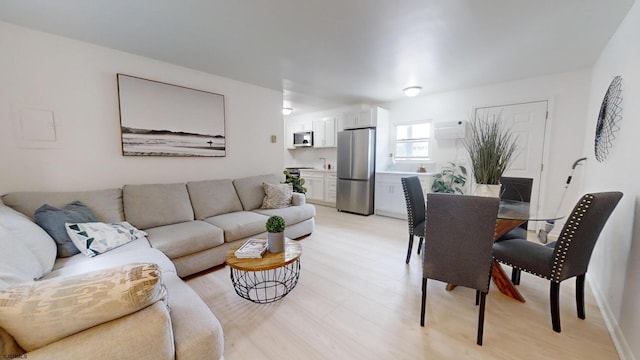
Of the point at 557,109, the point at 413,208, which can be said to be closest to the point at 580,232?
the point at 413,208

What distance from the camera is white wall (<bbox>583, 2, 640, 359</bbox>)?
1438 mm

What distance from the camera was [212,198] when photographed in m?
2.96

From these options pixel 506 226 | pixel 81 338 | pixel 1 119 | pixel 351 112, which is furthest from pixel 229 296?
pixel 351 112

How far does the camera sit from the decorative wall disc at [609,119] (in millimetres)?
1931

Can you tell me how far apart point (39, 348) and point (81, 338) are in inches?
3.9

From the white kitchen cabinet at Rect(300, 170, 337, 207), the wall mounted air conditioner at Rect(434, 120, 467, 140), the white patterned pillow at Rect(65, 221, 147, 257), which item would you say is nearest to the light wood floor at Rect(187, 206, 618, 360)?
the white patterned pillow at Rect(65, 221, 147, 257)

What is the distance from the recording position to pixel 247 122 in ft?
12.2

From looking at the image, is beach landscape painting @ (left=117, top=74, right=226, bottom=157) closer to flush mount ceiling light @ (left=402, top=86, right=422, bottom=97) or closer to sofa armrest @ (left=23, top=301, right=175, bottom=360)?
sofa armrest @ (left=23, top=301, right=175, bottom=360)

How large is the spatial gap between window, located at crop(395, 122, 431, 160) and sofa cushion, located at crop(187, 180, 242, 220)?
11.3 feet

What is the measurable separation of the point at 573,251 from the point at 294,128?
571 cm

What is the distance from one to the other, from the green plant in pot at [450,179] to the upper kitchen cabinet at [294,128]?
3.23 metres

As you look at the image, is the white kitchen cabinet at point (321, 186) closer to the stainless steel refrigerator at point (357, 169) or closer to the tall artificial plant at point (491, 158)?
the stainless steel refrigerator at point (357, 169)

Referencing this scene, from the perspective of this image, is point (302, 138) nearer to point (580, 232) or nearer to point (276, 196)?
point (276, 196)

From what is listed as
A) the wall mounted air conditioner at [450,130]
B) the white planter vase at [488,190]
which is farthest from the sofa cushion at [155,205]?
the wall mounted air conditioner at [450,130]
